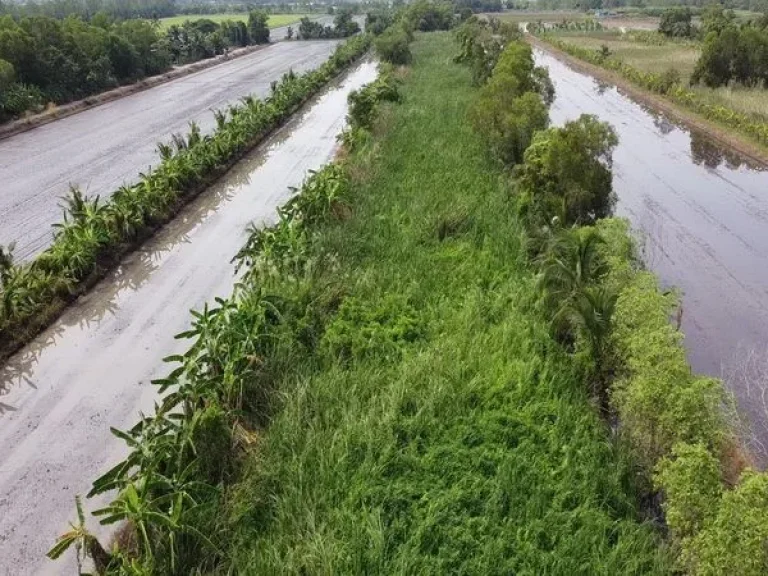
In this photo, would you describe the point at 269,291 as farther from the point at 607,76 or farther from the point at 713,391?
the point at 607,76

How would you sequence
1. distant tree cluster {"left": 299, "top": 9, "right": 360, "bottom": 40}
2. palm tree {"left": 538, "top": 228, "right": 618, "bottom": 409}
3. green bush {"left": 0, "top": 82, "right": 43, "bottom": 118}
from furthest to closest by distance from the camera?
distant tree cluster {"left": 299, "top": 9, "right": 360, "bottom": 40}, green bush {"left": 0, "top": 82, "right": 43, "bottom": 118}, palm tree {"left": 538, "top": 228, "right": 618, "bottom": 409}

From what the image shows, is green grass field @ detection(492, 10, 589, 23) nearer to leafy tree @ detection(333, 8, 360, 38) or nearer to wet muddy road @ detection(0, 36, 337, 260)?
leafy tree @ detection(333, 8, 360, 38)

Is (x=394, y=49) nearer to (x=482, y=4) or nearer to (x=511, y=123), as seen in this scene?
(x=511, y=123)

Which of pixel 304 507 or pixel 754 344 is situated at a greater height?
pixel 304 507

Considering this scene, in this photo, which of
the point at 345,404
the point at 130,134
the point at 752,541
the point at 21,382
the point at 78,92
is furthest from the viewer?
the point at 78,92

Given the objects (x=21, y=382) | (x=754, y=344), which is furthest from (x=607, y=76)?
(x=21, y=382)

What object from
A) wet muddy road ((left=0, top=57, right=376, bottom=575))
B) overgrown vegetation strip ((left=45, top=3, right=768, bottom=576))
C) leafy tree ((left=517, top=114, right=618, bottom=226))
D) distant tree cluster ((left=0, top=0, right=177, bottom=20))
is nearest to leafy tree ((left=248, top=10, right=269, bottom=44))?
distant tree cluster ((left=0, top=0, right=177, bottom=20))
